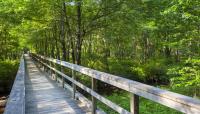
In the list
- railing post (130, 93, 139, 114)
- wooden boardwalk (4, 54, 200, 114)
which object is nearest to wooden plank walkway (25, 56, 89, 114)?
wooden boardwalk (4, 54, 200, 114)

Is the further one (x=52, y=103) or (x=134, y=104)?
(x=52, y=103)

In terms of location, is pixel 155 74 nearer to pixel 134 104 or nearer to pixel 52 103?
pixel 52 103

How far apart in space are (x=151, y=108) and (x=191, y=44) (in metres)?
3.47

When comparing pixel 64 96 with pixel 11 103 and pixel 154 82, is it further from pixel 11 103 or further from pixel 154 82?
pixel 154 82

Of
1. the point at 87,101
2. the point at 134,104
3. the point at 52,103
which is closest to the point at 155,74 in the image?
the point at 52,103

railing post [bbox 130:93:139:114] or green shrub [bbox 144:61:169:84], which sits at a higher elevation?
railing post [bbox 130:93:139:114]

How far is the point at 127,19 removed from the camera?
39.4ft

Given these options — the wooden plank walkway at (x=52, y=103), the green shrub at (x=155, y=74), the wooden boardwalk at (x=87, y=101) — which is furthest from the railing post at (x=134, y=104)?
the green shrub at (x=155, y=74)

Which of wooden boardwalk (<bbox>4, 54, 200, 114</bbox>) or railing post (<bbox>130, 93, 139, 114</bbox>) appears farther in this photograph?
railing post (<bbox>130, 93, 139, 114</bbox>)

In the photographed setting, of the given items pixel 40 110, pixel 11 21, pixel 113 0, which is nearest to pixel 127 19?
pixel 113 0

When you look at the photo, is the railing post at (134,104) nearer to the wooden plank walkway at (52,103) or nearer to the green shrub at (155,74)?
the wooden plank walkway at (52,103)

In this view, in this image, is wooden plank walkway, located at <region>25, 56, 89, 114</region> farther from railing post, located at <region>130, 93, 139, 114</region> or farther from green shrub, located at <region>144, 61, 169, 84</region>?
green shrub, located at <region>144, 61, 169, 84</region>

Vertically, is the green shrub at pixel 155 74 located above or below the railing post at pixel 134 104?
below

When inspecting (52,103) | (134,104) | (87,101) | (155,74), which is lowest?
(155,74)
